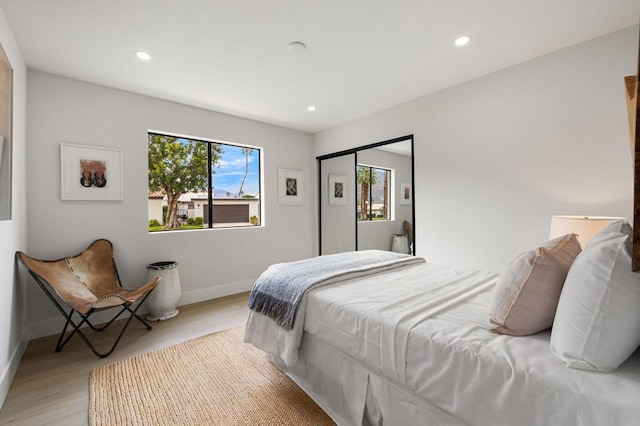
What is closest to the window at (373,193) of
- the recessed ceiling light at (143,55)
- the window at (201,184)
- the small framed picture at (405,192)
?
the small framed picture at (405,192)

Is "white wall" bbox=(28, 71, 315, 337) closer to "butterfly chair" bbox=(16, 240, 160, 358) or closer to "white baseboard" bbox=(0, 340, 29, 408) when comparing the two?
"butterfly chair" bbox=(16, 240, 160, 358)

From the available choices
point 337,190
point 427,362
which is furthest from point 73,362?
point 337,190

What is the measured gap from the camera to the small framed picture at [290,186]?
4488 mm

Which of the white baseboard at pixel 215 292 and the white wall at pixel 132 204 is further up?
the white wall at pixel 132 204

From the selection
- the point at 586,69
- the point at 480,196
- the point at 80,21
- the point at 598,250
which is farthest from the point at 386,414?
the point at 80,21

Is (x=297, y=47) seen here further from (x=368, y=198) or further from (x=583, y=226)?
(x=368, y=198)

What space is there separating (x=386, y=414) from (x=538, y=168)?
2450mm

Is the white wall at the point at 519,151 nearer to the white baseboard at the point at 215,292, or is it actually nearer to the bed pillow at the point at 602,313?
the bed pillow at the point at 602,313

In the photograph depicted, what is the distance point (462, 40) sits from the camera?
7.43ft

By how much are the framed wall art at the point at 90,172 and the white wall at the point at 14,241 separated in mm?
305

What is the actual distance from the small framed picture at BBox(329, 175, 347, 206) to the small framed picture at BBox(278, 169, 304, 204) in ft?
1.63

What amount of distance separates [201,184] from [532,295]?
12.3 feet

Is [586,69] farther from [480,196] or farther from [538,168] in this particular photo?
[480,196]

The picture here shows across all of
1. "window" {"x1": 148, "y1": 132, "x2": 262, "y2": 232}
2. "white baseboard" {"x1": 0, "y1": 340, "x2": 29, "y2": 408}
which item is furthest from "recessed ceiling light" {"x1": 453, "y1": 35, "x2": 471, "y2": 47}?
"white baseboard" {"x1": 0, "y1": 340, "x2": 29, "y2": 408}
